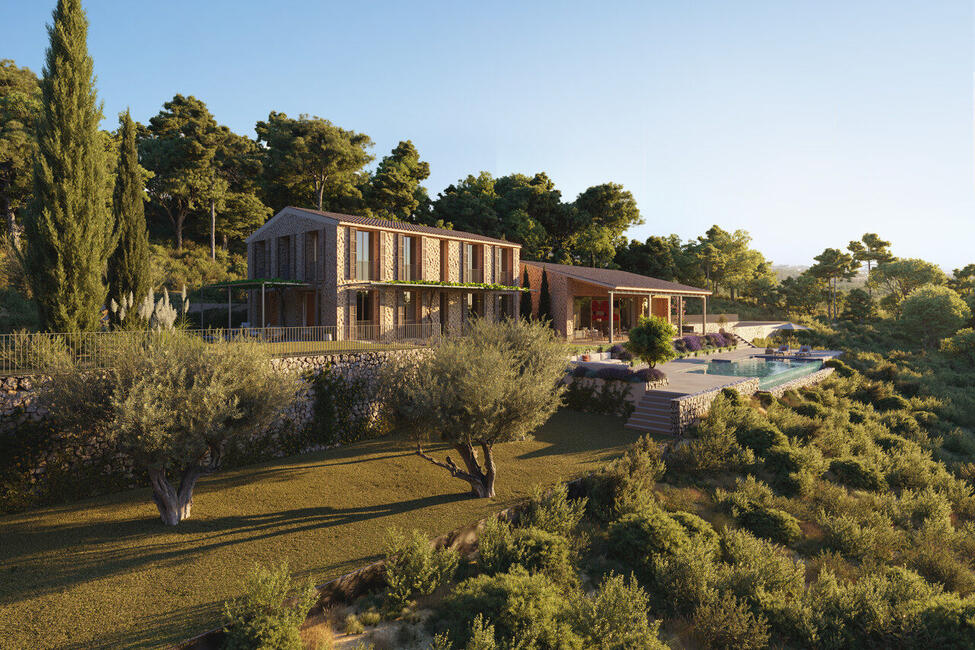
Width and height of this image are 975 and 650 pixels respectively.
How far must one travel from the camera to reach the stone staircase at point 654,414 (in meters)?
15.9

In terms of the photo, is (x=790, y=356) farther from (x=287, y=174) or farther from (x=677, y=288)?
(x=287, y=174)

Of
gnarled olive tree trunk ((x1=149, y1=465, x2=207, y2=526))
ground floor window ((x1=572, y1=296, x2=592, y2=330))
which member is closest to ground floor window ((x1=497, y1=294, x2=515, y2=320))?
ground floor window ((x1=572, y1=296, x2=592, y2=330))

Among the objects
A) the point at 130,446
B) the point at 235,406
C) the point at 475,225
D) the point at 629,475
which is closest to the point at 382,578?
the point at 235,406

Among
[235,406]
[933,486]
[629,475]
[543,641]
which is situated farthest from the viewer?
[933,486]

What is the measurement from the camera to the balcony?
79.8 feet

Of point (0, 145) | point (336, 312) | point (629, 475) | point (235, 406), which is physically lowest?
point (629, 475)

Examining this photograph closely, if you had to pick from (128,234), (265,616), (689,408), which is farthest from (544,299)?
(265,616)

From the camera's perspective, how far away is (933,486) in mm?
14773

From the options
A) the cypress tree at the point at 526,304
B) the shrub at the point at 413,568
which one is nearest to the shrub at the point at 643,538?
the shrub at the point at 413,568

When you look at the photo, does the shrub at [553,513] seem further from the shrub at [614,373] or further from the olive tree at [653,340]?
the olive tree at [653,340]

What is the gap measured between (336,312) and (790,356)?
1087 inches

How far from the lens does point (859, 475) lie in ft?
46.5

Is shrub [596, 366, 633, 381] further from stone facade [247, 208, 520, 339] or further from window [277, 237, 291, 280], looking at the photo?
window [277, 237, 291, 280]

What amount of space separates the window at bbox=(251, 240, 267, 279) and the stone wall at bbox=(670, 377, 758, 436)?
2475 centimetres
